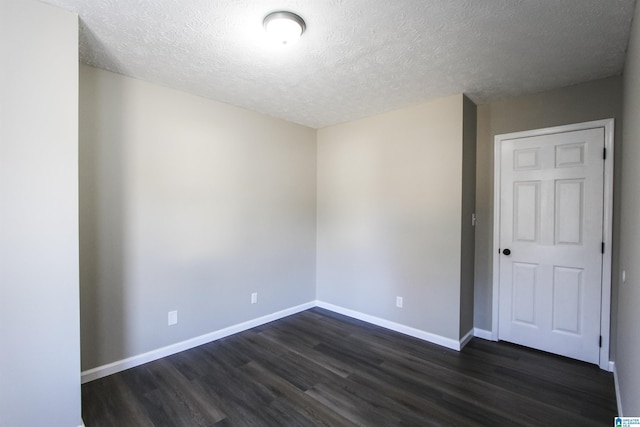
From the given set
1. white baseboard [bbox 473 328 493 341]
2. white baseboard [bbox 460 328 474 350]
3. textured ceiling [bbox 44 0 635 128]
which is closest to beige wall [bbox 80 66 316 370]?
textured ceiling [bbox 44 0 635 128]

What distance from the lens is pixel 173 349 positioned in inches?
111

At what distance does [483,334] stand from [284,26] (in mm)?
3488

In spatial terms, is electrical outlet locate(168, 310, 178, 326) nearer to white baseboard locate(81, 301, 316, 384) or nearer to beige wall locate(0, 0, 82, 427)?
white baseboard locate(81, 301, 316, 384)

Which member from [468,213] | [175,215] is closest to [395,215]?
[468,213]

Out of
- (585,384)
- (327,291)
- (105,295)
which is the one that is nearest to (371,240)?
(327,291)

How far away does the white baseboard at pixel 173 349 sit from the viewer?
94.4 inches

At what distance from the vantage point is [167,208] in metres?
2.79

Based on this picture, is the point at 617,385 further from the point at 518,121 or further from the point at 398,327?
the point at 518,121

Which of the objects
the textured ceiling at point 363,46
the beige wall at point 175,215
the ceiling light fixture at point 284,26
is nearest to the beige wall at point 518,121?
the textured ceiling at point 363,46

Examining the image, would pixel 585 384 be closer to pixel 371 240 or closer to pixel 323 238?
pixel 371 240

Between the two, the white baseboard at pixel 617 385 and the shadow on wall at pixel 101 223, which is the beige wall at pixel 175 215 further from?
the white baseboard at pixel 617 385

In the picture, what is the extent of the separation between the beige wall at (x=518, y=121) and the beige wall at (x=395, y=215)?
48 cm

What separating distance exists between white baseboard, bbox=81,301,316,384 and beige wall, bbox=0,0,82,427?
728mm

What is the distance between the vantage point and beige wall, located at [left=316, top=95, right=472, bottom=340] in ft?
9.83
